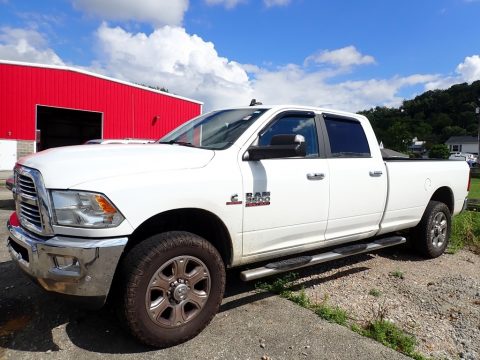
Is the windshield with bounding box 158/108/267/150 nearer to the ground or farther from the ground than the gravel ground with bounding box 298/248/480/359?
farther from the ground

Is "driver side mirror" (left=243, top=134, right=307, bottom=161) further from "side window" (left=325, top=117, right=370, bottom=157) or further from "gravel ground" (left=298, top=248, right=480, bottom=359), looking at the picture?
"gravel ground" (left=298, top=248, right=480, bottom=359)

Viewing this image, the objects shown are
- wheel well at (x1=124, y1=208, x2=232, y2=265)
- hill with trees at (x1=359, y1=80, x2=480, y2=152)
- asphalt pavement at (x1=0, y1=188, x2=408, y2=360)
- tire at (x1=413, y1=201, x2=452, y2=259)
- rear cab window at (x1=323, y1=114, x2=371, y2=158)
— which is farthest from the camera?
hill with trees at (x1=359, y1=80, x2=480, y2=152)

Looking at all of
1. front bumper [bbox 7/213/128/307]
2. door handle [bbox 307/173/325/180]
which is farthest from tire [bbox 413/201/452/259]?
front bumper [bbox 7/213/128/307]

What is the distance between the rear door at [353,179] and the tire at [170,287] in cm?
154

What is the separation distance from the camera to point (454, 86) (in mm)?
104375

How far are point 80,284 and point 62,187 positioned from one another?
25.5 inches

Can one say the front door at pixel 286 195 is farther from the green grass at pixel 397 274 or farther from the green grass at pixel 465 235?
the green grass at pixel 465 235

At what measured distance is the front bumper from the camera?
8.58ft

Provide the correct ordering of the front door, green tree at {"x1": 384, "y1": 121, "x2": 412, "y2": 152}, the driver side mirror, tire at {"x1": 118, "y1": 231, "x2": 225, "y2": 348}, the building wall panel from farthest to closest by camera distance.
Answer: green tree at {"x1": 384, "y1": 121, "x2": 412, "y2": 152}, the building wall panel, the front door, the driver side mirror, tire at {"x1": 118, "y1": 231, "x2": 225, "y2": 348}

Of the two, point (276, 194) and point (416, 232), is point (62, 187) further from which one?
point (416, 232)

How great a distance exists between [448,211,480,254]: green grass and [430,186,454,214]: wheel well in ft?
2.41

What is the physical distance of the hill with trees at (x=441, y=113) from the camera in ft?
320

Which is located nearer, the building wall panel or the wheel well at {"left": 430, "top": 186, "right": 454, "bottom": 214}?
the wheel well at {"left": 430, "top": 186, "right": 454, "bottom": 214}

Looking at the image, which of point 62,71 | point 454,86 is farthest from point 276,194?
Answer: point 454,86
